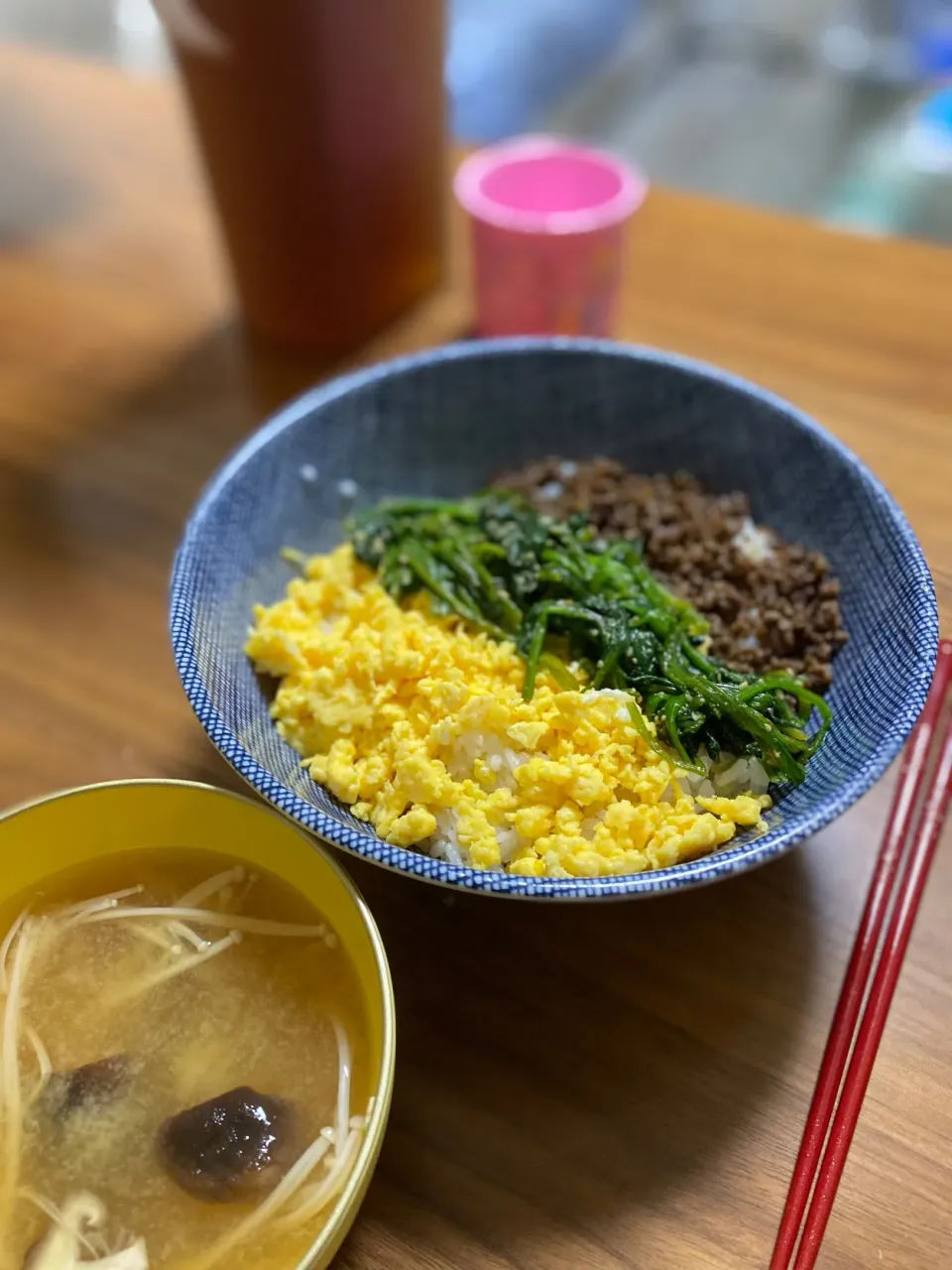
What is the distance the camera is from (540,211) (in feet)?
5.25

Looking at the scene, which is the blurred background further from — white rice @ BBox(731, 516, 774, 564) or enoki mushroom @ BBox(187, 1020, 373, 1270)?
enoki mushroom @ BBox(187, 1020, 373, 1270)

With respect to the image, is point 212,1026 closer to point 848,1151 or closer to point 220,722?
point 220,722

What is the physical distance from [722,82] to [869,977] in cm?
379

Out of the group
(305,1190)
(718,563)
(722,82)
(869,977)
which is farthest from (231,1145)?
(722,82)

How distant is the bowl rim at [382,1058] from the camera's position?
69 centimetres

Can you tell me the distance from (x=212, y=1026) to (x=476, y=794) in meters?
0.29

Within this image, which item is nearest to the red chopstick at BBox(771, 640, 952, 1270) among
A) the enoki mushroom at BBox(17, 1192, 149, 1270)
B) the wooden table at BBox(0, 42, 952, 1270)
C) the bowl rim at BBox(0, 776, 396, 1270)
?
the wooden table at BBox(0, 42, 952, 1270)

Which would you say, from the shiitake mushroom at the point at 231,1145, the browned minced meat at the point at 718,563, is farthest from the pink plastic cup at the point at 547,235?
the shiitake mushroom at the point at 231,1145

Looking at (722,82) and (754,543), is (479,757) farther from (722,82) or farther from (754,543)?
(722,82)

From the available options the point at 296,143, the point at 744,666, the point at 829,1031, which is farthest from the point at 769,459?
the point at 296,143

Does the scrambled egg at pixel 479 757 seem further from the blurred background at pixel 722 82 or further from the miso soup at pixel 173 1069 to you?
the blurred background at pixel 722 82

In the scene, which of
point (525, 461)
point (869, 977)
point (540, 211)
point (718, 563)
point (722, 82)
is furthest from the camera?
point (722, 82)

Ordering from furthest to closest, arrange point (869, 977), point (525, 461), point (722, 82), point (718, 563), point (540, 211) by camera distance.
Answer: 1. point (722, 82)
2. point (540, 211)
3. point (525, 461)
4. point (718, 563)
5. point (869, 977)

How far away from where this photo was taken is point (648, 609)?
106 cm
